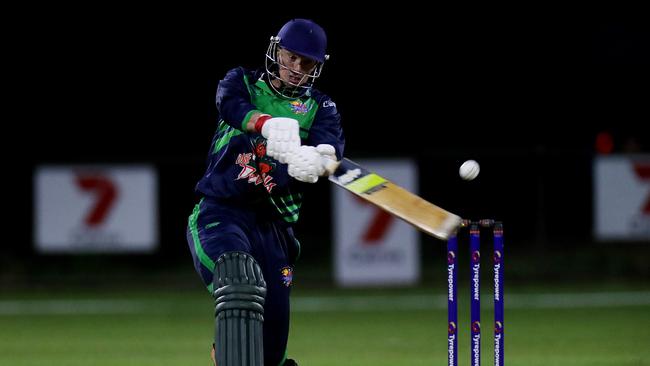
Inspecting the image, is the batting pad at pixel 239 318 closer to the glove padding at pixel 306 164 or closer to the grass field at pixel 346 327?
the glove padding at pixel 306 164

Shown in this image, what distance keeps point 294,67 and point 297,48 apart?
0.23ft

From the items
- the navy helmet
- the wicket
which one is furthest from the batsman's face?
the wicket

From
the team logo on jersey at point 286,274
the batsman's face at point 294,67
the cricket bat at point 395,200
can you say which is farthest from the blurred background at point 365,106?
the cricket bat at point 395,200

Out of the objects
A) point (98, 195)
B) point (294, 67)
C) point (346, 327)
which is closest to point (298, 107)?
point (294, 67)

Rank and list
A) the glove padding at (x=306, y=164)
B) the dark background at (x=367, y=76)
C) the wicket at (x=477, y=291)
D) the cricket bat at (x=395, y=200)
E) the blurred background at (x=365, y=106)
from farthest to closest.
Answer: the dark background at (x=367, y=76)
the blurred background at (x=365, y=106)
the wicket at (x=477, y=291)
the glove padding at (x=306, y=164)
the cricket bat at (x=395, y=200)

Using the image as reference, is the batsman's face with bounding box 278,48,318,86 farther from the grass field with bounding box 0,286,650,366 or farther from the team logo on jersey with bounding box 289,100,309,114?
the grass field with bounding box 0,286,650,366

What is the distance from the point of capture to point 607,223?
9578 millimetres

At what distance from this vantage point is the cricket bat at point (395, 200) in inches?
142

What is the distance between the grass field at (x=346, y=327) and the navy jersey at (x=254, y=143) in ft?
6.77

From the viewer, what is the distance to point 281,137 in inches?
148

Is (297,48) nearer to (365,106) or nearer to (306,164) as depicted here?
(306,164)

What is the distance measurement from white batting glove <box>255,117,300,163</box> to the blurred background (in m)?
6.31

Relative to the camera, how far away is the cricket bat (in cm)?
361

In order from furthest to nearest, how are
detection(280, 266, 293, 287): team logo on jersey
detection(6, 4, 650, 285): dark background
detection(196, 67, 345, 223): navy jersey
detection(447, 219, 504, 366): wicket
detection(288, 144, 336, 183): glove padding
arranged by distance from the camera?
detection(6, 4, 650, 285): dark background, detection(280, 266, 293, 287): team logo on jersey, detection(196, 67, 345, 223): navy jersey, detection(447, 219, 504, 366): wicket, detection(288, 144, 336, 183): glove padding
